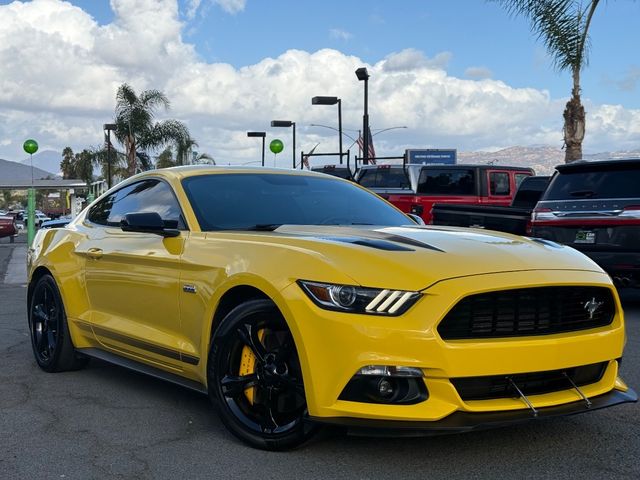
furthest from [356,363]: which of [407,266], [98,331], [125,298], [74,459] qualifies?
[98,331]

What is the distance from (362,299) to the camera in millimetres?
3455

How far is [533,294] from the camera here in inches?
142

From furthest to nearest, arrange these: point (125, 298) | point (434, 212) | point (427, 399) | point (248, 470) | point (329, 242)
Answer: point (434, 212)
point (125, 298)
point (329, 242)
point (248, 470)
point (427, 399)

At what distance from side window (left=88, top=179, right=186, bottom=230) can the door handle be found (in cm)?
24

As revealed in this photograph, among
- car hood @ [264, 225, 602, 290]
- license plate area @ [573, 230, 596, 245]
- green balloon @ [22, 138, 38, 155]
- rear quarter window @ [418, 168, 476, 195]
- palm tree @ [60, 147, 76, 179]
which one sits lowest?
license plate area @ [573, 230, 596, 245]

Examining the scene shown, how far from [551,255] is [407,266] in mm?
915

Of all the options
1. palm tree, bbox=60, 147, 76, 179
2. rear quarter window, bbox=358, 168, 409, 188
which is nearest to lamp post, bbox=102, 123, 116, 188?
rear quarter window, bbox=358, 168, 409, 188

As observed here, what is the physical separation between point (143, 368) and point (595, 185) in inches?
242

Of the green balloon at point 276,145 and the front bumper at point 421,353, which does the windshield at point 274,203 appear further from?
the green balloon at point 276,145

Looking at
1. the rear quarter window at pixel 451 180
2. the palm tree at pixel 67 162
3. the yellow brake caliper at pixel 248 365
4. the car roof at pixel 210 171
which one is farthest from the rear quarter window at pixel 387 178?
the palm tree at pixel 67 162

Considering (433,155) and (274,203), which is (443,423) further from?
(433,155)

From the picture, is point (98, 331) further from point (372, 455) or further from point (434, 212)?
point (434, 212)

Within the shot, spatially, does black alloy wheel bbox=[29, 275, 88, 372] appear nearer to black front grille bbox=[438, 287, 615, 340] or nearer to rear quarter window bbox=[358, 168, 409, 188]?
black front grille bbox=[438, 287, 615, 340]

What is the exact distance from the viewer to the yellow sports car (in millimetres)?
3395
